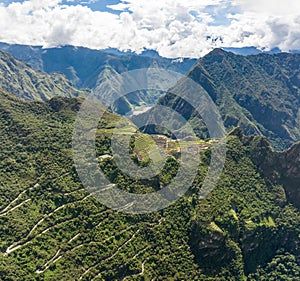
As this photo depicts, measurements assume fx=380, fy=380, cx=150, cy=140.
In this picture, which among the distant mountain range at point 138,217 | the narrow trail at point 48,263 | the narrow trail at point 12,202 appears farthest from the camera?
the narrow trail at point 12,202

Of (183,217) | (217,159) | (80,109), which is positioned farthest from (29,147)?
(217,159)

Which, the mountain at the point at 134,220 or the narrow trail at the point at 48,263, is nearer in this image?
the narrow trail at the point at 48,263

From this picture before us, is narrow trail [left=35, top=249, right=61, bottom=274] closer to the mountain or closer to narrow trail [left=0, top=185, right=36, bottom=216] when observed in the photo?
the mountain

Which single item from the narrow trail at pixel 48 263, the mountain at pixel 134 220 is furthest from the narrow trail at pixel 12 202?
the narrow trail at pixel 48 263

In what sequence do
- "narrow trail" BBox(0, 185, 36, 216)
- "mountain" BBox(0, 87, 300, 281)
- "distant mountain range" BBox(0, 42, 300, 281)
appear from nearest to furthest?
"mountain" BBox(0, 87, 300, 281) → "distant mountain range" BBox(0, 42, 300, 281) → "narrow trail" BBox(0, 185, 36, 216)

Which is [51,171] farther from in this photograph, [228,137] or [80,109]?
[228,137]

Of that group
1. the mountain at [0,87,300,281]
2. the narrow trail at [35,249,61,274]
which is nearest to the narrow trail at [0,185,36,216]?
A: the mountain at [0,87,300,281]

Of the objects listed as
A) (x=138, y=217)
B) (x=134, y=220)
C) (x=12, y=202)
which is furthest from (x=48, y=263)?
(x=138, y=217)

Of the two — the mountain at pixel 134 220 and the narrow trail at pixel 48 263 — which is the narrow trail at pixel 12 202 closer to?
the mountain at pixel 134 220

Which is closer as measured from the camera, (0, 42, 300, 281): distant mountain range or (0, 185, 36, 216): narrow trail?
(0, 42, 300, 281): distant mountain range
